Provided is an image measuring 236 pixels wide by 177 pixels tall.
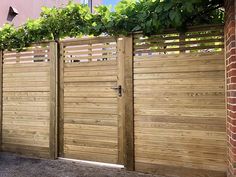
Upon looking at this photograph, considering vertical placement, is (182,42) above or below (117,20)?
below

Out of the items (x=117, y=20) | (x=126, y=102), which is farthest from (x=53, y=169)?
(x=117, y=20)

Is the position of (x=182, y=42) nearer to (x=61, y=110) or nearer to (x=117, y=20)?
(x=117, y=20)

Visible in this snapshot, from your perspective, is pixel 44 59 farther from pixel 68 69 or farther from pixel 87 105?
pixel 87 105

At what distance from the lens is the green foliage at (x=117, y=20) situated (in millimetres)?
3736

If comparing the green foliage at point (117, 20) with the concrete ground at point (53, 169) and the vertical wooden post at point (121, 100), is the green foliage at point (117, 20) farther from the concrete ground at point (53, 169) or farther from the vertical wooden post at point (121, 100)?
the concrete ground at point (53, 169)

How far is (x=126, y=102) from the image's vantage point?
442cm

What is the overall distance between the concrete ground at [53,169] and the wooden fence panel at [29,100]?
309 mm

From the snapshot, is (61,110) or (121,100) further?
(61,110)

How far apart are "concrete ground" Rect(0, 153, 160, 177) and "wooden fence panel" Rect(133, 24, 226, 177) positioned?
1.46ft

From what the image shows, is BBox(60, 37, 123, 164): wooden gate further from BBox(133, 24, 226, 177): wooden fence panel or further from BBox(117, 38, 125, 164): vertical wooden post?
BBox(133, 24, 226, 177): wooden fence panel

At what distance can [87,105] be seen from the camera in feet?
15.7

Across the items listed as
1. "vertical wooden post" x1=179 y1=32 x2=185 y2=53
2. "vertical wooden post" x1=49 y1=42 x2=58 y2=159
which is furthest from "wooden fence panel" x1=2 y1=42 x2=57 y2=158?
"vertical wooden post" x1=179 y1=32 x2=185 y2=53

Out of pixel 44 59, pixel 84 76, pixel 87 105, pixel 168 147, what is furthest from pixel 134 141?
pixel 44 59

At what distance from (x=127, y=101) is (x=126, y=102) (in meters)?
0.02
